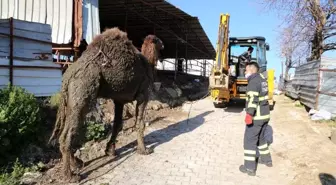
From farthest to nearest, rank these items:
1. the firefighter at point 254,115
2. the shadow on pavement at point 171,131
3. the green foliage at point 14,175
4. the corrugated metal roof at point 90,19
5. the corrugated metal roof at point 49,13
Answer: the corrugated metal roof at point 90,19, the corrugated metal roof at point 49,13, the shadow on pavement at point 171,131, the firefighter at point 254,115, the green foliage at point 14,175

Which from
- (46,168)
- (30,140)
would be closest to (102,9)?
(30,140)

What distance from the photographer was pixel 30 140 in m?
6.32

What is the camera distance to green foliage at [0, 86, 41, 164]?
556 cm

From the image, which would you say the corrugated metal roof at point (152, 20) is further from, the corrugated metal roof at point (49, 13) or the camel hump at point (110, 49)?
the camel hump at point (110, 49)

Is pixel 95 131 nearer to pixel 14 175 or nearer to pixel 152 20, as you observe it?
pixel 14 175

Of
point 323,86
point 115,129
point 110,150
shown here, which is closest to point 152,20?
point 323,86

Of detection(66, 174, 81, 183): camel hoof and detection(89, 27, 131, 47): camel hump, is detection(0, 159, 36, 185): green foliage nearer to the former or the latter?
detection(66, 174, 81, 183): camel hoof

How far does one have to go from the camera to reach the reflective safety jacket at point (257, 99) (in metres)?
5.55

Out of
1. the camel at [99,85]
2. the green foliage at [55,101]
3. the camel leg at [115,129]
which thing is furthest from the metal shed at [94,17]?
the camel at [99,85]

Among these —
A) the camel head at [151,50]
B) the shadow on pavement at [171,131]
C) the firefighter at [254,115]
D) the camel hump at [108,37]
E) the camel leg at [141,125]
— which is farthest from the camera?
the shadow on pavement at [171,131]

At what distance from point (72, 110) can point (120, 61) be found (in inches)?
48.0

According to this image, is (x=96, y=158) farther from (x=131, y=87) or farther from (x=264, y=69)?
(x=264, y=69)

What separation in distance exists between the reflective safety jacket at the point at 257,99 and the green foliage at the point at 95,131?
3713 millimetres

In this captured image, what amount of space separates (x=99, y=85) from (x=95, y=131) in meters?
2.68
